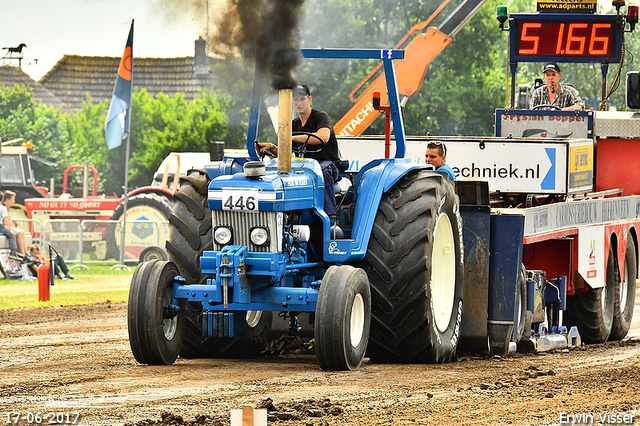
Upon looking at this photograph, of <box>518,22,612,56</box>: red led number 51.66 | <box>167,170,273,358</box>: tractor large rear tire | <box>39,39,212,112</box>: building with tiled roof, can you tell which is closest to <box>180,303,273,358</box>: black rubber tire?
<box>167,170,273,358</box>: tractor large rear tire

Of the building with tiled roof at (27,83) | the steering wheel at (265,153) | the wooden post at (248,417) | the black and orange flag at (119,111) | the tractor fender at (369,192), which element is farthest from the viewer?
the building with tiled roof at (27,83)

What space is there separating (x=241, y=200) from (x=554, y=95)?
23.2ft

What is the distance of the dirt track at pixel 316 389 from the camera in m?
6.09

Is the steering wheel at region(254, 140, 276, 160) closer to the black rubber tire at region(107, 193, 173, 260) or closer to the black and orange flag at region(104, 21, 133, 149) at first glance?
the black and orange flag at region(104, 21, 133, 149)

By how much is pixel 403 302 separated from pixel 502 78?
103 feet

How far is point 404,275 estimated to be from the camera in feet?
26.2

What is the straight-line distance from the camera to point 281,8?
7.63 meters

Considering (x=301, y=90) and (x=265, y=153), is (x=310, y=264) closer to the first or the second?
(x=265, y=153)

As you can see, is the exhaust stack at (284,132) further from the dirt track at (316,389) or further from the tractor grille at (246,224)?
the dirt track at (316,389)

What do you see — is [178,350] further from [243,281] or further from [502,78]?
[502,78]

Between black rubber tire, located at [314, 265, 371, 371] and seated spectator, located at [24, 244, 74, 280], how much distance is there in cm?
1274

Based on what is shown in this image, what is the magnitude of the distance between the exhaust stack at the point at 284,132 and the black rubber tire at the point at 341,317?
854mm

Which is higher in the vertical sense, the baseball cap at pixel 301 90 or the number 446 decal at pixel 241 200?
the baseball cap at pixel 301 90

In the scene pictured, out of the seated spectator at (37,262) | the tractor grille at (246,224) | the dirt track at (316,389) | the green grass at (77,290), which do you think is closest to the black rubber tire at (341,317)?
the dirt track at (316,389)
